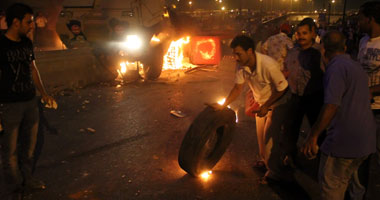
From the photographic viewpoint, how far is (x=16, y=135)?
11.9 ft

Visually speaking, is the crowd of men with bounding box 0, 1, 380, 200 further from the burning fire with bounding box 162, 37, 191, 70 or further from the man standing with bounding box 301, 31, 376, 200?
the burning fire with bounding box 162, 37, 191, 70


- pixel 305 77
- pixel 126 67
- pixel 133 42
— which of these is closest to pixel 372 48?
pixel 305 77

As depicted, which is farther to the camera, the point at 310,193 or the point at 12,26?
the point at 310,193

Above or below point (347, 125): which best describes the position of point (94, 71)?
below

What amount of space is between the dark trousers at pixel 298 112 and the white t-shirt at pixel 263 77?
1.19ft

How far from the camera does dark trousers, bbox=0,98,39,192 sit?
11.6 feet

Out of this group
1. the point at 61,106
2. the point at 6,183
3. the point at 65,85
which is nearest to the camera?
the point at 6,183

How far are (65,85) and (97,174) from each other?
6.03m

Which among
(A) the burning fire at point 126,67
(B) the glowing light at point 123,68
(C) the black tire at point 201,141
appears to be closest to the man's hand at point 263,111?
(C) the black tire at point 201,141

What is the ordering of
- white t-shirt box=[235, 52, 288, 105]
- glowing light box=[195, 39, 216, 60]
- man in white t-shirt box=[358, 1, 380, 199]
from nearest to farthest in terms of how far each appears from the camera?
man in white t-shirt box=[358, 1, 380, 199], white t-shirt box=[235, 52, 288, 105], glowing light box=[195, 39, 216, 60]

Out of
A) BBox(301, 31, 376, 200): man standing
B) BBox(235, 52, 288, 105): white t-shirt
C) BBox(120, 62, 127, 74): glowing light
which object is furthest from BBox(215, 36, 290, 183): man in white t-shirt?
BBox(120, 62, 127, 74): glowing light

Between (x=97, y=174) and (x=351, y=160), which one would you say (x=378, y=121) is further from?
(x=97, y=174)

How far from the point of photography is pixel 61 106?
7.77 metres

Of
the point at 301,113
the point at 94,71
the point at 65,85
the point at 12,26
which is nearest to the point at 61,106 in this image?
the point at 65,85
